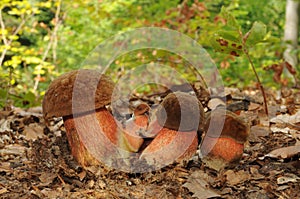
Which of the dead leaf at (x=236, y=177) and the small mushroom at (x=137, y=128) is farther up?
the small mushroom at (x=137, y=128)

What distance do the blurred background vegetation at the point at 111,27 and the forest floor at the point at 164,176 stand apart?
5157 mm

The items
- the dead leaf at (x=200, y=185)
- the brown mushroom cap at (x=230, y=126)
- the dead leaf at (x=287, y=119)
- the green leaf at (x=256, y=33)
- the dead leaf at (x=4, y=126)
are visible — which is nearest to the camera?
the dead leaf at (x=200, y=185)

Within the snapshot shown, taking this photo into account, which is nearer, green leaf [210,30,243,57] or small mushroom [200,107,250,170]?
small mushroom [200,107,250,170]

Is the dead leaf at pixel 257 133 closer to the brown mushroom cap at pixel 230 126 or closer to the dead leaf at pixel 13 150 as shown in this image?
the brown mushroom cap at pixel 230 126

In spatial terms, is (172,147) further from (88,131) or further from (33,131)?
(33,131)

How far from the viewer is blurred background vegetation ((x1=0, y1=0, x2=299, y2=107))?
7.27 m

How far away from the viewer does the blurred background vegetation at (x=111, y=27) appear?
23.9 feet

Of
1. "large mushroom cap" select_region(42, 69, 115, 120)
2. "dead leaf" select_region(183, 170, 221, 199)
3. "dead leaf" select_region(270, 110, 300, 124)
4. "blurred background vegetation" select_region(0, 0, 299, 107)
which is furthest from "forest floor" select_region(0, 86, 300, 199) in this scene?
"blurred background vegetation" select_region(0, 0, 299, 107)

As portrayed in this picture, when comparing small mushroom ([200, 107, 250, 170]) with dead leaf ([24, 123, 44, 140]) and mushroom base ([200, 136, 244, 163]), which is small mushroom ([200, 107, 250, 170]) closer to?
mushroom base ([200, 136, 244, 163])

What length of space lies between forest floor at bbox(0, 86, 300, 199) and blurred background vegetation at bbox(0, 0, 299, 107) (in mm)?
5157

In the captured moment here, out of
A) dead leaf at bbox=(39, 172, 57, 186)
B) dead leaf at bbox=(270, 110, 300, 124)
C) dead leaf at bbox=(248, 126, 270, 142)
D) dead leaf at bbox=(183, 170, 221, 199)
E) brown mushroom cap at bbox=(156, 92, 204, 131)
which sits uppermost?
brown mushroom cap at bbox=(156, 92, 204, 131)

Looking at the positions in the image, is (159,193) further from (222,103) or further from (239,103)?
(239,103)

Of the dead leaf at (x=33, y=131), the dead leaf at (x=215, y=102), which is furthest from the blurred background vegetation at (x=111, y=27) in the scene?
the dead leaf at (x=215, y=102)

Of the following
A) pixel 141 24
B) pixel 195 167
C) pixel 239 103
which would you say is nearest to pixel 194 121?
pixel 195 167
